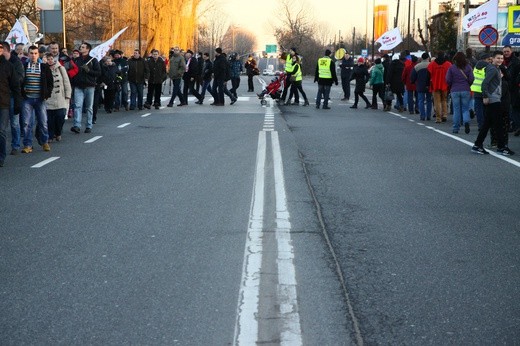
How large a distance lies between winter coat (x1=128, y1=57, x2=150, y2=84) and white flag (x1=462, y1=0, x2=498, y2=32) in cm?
967

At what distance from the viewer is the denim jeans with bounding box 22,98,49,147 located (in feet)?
49.6

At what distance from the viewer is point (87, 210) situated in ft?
30.0

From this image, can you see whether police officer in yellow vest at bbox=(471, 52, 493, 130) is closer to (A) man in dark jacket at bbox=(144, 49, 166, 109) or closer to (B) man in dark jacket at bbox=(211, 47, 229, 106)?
(A) man in dark jacket at bbox=(144, 49, 166, 109)

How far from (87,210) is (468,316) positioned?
480 centimetres

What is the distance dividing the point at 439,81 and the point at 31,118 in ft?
34.5

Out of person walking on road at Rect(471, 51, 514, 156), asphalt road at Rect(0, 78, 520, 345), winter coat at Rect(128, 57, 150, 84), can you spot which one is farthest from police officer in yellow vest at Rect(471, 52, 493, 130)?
winter coat at Rect(128, 57, 150, 84)

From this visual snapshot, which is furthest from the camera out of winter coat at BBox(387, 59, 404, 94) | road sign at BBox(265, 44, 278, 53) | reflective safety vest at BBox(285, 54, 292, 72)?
road sign at BBox(265, 44, 278, 53)

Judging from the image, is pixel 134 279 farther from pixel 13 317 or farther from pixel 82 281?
pixel 13 317

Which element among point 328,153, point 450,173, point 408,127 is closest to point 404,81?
point 408,127

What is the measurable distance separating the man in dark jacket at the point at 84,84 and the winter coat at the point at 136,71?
6.52 m

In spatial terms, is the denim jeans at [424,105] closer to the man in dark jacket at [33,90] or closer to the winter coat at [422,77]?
the winter coat at [422,77]

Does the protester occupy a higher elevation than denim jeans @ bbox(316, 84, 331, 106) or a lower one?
higher

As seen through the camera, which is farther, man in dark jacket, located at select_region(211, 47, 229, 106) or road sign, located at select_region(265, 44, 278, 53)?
road sign, located at select_region(265, 44, 278, 53)

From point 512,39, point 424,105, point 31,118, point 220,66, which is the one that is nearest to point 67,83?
point 31,118
